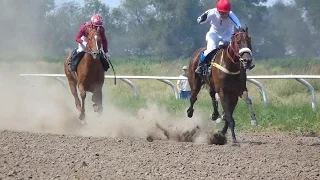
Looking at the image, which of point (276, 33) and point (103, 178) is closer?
point (103, 178)

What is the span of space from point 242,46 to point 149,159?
325 cm

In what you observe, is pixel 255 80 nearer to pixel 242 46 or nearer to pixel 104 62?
pixel 104 62

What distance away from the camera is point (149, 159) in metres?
9.09

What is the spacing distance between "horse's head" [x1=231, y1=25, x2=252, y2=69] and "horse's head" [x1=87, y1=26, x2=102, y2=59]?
11.5ft

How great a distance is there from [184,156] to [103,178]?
2.01m

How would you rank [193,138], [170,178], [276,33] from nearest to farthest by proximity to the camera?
1. [170,178]
2. [193,138]
3. [276,33]

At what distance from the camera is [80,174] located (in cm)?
789

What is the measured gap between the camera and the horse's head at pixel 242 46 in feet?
37.1

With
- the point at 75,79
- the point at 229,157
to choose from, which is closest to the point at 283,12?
the point at 75,79

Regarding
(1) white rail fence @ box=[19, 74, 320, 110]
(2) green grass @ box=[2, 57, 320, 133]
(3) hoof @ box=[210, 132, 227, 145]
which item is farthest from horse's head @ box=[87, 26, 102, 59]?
(1) white rail fence @ box=[19, 74, 320, 110]

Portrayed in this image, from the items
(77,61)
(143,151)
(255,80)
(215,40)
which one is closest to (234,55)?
(215,40)

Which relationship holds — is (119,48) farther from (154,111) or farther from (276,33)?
(154,111)

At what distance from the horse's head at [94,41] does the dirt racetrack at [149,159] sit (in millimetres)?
2913

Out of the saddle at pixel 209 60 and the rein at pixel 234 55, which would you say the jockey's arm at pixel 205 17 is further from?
the rein at pixel 234 55
